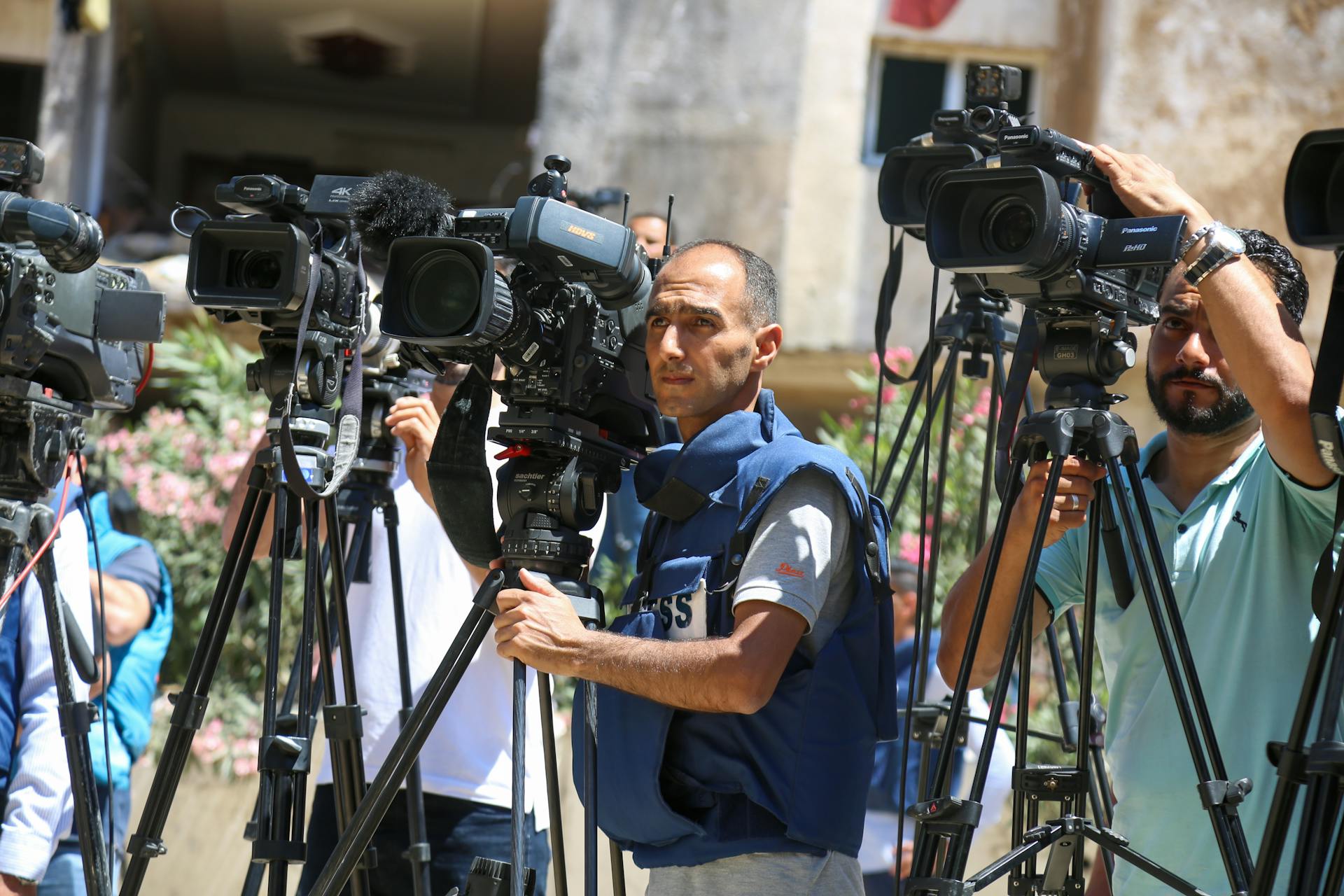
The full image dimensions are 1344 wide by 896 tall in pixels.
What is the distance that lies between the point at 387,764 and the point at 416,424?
91 centimetres

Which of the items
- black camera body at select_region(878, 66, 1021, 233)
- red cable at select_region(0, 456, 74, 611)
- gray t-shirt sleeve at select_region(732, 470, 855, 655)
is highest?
black camera body at select_region(878, 66, 1021, 233)

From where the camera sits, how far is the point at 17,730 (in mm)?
3016

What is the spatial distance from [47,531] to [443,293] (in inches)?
38.8

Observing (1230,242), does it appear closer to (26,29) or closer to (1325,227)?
(1325,227)

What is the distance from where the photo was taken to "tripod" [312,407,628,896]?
2199 millimetres

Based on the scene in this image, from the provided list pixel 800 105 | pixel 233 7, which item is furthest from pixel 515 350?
pixel 233 7

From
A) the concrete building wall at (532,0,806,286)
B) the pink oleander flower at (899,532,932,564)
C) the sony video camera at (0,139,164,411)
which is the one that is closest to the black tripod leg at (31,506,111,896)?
the sony video camera at (0,139,164,411)

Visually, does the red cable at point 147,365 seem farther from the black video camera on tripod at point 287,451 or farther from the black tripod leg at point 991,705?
the black tripod leg at point 991,705

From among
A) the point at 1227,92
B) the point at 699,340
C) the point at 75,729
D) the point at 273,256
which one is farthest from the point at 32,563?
the point at 1227,92

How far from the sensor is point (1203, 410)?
2.50 meters

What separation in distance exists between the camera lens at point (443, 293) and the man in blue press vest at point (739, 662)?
0.33 meters

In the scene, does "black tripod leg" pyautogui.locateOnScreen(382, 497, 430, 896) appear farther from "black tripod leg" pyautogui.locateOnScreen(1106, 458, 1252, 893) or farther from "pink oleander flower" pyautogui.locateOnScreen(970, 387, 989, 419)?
"pink oleander flower" pyautogui.locateOnScreen(970, 387, 989, 419)

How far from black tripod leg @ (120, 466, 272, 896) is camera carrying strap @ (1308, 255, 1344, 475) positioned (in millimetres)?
1705

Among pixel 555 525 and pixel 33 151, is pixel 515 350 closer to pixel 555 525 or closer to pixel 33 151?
pixel 555 525
